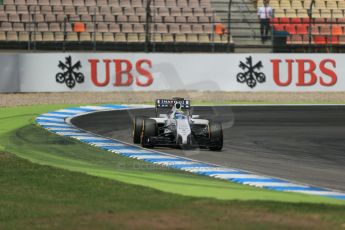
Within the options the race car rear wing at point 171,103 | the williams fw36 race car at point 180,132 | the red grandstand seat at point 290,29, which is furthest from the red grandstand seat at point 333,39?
the williams fw36 race car at point 180,132

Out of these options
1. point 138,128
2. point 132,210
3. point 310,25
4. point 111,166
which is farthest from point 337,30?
point 132,210

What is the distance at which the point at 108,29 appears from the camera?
109 ft

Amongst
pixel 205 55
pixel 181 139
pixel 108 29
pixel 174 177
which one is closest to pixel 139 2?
pixel 108 29

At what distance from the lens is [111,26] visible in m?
33.4

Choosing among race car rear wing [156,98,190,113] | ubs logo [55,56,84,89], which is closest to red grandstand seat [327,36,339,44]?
ubs logo [55,56,84,89]

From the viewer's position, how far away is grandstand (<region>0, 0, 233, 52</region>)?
32.1m

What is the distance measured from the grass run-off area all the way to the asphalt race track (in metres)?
1.58

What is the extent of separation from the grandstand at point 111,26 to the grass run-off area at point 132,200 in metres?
17.5

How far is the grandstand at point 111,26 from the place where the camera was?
32.1 metres

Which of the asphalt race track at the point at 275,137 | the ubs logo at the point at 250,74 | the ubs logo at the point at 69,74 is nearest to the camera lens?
the asphalt race track at the point at 275,137

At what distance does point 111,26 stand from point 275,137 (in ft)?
52.1

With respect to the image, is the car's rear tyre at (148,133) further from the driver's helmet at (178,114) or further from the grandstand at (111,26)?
the grandstand at (111,26)

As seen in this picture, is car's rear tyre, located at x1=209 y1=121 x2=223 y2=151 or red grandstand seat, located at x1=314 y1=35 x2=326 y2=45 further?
red grandstand seat, located at x1=314 y1=35 x2=326 y2=45

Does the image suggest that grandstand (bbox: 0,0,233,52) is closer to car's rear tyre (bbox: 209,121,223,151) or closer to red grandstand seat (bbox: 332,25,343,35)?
red grandstand seat (bbox: 332,25,343,35)
